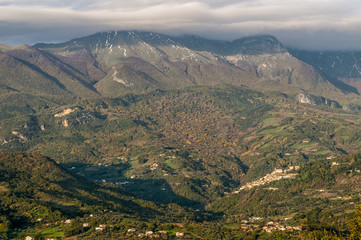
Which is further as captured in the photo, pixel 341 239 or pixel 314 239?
pixel 314 239

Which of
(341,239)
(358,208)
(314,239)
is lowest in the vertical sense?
(314,239)

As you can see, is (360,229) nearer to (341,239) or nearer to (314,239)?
(341,239)

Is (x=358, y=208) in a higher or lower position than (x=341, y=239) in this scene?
higher

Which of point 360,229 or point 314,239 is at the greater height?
point 360,229

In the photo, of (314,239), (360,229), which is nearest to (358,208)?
(360,229)

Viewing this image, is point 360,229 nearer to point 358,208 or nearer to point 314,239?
point 358,208

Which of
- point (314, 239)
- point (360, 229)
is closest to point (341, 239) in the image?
point (360, 229)

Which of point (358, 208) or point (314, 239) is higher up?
point (358, 208)
